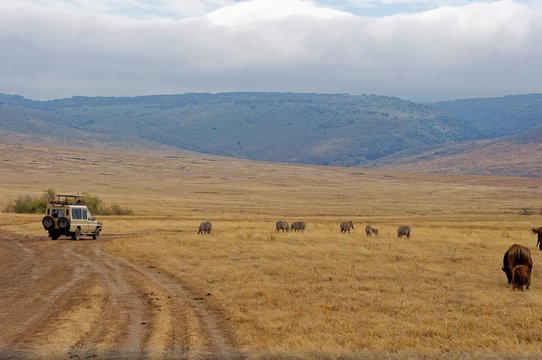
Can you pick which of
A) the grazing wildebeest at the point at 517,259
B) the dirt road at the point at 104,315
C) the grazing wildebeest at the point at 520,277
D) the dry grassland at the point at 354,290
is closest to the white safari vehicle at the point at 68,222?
the dry grassland at the point at 354,290

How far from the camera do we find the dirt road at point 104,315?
13133 mm

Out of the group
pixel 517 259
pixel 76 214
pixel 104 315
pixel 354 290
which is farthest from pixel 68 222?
pixel 517 259

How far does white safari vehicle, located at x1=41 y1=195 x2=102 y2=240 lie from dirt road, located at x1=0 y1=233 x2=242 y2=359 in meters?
13.5

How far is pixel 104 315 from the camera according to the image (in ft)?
54.7

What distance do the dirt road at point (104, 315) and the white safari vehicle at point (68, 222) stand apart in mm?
13476

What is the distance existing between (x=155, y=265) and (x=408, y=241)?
1596cm

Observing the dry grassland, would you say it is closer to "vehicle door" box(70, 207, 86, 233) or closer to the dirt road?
the dirt road

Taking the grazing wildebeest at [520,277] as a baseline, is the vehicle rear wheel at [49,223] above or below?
below

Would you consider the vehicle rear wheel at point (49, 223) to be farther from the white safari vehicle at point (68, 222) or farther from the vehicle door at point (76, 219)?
the vehicle door at point (76, 219)

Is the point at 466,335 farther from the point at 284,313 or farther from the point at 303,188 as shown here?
the point at 303,188

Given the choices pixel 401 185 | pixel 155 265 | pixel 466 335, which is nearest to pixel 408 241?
pixel 155 265

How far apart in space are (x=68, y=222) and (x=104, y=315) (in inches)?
1018

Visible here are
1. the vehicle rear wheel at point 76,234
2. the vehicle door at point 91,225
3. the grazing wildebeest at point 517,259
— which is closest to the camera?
the grazing wildebeest at point 517,259

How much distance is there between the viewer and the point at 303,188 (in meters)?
156
